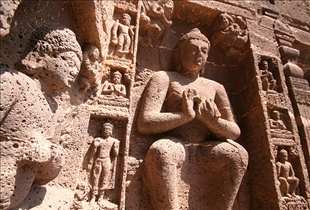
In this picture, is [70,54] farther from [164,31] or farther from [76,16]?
[164,31]

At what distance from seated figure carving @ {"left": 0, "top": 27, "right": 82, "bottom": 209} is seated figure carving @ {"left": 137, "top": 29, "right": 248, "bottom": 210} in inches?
38.7

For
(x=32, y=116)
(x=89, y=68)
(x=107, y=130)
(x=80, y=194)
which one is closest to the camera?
(x=32, y=116)

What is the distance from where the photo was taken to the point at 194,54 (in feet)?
9.36

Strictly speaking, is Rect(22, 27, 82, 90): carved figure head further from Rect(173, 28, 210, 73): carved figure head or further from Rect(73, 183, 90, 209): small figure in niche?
Rect(173, 28, 210, 73): carved figure head

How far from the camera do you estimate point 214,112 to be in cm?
259

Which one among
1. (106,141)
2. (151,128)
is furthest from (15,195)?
(151,128)

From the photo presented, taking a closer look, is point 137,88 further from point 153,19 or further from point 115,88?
point 153,19

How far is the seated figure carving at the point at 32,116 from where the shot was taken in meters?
1.32

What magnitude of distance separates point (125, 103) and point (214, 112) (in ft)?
3.03

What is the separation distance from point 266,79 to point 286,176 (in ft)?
3.76

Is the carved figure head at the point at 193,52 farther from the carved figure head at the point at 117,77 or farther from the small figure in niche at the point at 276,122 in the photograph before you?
the small figure in niche at the point at 276,122

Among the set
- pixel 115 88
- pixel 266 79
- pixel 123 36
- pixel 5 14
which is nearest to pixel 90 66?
pixel 115 88

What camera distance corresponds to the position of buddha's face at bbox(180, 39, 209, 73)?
2.85 metres

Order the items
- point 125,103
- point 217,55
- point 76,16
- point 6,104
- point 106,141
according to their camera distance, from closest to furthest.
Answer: point 6,104
point 76,16
point 106,141
point 125,103
point 217,55
